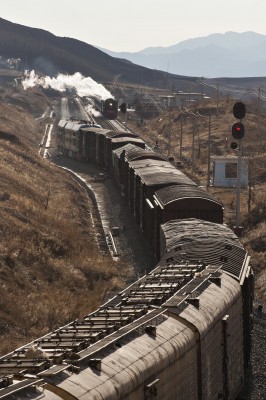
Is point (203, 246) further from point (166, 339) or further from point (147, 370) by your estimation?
point (147, 370)

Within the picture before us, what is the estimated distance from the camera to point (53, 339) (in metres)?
15.3

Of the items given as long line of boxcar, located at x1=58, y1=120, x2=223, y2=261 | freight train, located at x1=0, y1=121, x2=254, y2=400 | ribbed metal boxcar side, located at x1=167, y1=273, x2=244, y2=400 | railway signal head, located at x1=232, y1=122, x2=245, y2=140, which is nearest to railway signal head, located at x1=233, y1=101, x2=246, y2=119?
railway signal head, located at x1=232, y1=122, x2=245, y2=140

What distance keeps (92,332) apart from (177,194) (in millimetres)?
19464

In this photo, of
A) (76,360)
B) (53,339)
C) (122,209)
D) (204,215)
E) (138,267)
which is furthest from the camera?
(122,209)

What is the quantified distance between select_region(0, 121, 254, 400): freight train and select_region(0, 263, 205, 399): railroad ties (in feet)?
0.06

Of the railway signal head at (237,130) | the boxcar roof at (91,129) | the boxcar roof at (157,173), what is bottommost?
the boxcar roof at (91,129)

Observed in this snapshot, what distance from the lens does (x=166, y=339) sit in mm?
16016

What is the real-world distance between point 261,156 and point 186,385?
69.1 meters

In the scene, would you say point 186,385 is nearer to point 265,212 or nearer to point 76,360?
point 76,360

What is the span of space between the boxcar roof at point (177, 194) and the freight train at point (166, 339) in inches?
80.8

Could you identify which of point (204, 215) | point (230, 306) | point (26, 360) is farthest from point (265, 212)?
point (26, 360)

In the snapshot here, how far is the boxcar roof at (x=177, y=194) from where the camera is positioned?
34.3 m

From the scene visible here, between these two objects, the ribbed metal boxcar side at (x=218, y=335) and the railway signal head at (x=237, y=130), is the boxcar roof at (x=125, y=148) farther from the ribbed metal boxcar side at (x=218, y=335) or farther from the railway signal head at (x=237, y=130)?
the ribbed metal boxcar side at (x=218, y=335)

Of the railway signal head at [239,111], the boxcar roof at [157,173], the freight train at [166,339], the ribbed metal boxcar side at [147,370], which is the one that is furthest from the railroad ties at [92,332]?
the railway signal head at [239,111]
